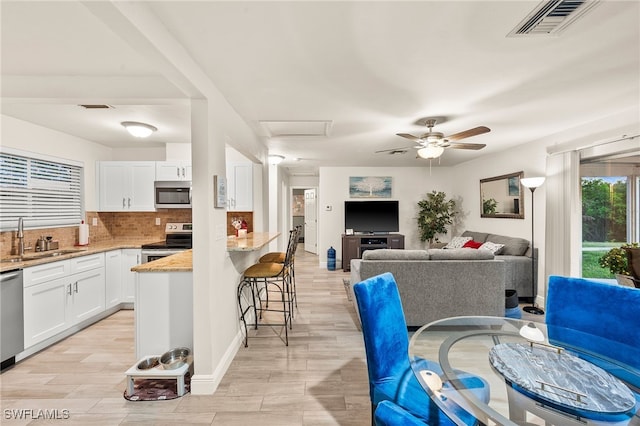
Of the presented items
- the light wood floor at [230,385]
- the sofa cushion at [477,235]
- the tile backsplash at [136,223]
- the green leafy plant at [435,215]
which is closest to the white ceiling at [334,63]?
the tile backsplash at [136,223]

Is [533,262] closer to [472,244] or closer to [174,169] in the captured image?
[472,244]

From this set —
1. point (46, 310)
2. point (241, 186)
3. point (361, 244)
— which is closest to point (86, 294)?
point (46, 310)

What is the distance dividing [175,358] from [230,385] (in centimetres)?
52

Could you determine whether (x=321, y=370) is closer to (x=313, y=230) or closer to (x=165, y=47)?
(x=165, y=47)

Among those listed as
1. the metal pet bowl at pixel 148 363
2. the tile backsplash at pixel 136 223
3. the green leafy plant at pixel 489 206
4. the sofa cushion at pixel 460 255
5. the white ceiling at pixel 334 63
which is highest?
the white ceiling at pixel 334 63

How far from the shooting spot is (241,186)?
443 cm

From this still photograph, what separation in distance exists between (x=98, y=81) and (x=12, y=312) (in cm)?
215

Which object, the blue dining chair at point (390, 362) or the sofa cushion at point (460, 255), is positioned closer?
the blue dining chair at point (390, 362)

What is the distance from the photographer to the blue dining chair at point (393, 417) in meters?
0.95

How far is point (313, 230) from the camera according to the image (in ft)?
28.7

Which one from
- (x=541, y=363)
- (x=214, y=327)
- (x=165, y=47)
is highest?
(x=165, y=47)

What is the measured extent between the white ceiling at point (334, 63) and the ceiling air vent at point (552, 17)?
0.04m

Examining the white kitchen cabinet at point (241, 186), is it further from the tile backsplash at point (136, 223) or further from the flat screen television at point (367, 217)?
the flat screen television at point (367, 217)

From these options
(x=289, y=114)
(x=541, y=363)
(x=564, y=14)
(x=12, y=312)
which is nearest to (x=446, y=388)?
(x=541, y=363)
